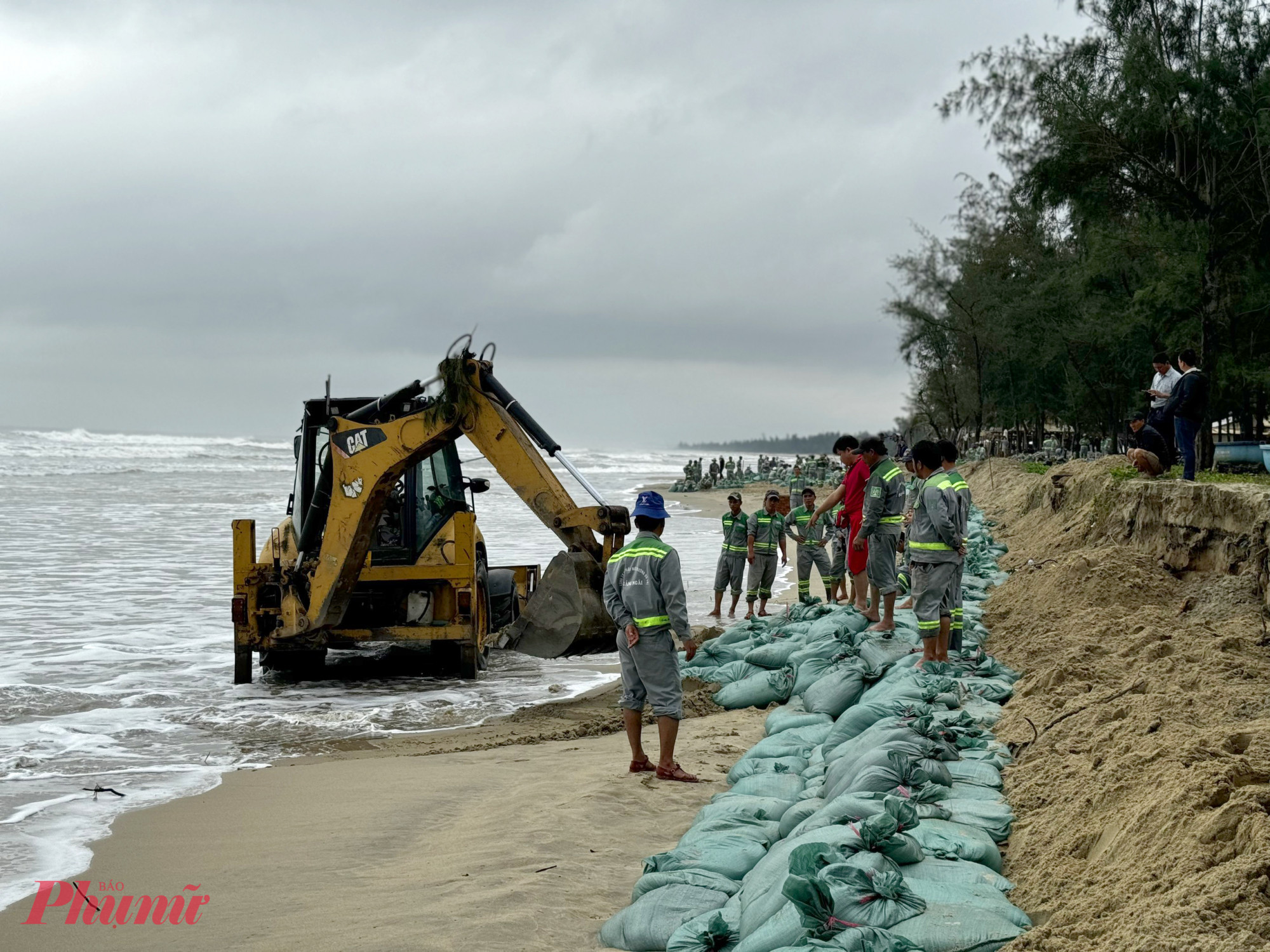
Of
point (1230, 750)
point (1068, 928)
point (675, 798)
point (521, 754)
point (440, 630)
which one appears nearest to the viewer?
point (1068, 928)

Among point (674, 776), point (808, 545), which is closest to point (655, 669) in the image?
point (674, 776)

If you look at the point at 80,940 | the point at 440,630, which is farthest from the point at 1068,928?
the point at 440,630

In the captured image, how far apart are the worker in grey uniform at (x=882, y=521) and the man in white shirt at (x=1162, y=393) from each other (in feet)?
12.1

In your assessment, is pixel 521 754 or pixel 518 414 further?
pixel 518 414

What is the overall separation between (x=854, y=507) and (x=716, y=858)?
5494mm

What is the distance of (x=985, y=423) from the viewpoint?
4159cm

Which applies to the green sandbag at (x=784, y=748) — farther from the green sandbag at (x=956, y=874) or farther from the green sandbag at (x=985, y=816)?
the green sandbag at (x=956, y=874)

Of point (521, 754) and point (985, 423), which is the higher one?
point (985, 423)

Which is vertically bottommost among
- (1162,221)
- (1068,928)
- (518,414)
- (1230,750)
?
(1068,928)

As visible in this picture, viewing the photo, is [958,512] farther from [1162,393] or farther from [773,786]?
[1162,393]

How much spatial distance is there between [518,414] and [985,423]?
35.6 meters

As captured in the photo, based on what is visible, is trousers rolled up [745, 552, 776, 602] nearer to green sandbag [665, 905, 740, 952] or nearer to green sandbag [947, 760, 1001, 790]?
green sandbag [947, 760, 1001, 790]

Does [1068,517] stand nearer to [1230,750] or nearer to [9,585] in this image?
[1230,750]

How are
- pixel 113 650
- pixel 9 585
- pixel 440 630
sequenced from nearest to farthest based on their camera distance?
pixel 440 630
pixel 113 650
pixel 9 585
